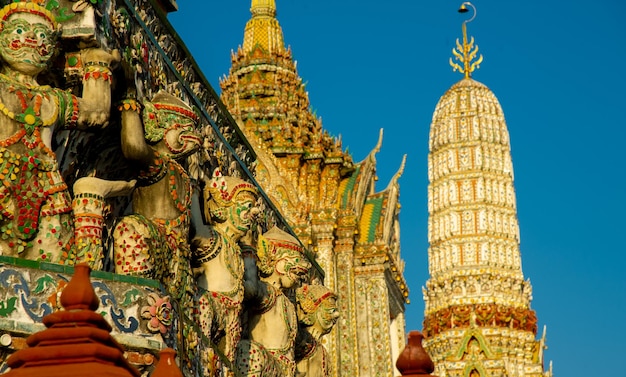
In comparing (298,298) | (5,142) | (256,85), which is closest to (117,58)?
(5,142)

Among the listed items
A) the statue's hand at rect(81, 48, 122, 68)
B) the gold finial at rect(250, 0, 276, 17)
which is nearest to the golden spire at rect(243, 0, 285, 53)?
the gold finial at rect(250, 0, 276, 17)

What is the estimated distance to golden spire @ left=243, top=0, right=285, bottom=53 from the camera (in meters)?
45.0

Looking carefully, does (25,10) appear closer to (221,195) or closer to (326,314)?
(221,195)

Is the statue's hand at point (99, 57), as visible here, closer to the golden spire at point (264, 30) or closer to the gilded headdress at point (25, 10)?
the gilded headdress at point (25, 10)

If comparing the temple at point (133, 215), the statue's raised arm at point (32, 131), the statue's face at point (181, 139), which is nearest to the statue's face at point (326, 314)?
the temple at point (133, 215)

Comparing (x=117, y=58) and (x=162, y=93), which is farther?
(x=162, y=93)

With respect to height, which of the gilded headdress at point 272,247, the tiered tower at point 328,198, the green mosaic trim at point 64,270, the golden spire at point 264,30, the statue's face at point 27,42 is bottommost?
the green mosaic trim at point 64,270

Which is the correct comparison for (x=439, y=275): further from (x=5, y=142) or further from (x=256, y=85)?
(x=5, y=142)

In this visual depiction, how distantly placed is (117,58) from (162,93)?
5.27ft

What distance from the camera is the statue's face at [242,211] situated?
60.6ft

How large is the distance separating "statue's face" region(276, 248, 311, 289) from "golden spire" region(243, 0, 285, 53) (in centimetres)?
2375

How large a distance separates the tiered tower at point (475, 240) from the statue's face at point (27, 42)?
165 ft

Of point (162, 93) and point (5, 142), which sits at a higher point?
point (162, 93)

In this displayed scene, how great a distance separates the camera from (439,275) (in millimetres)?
67500
